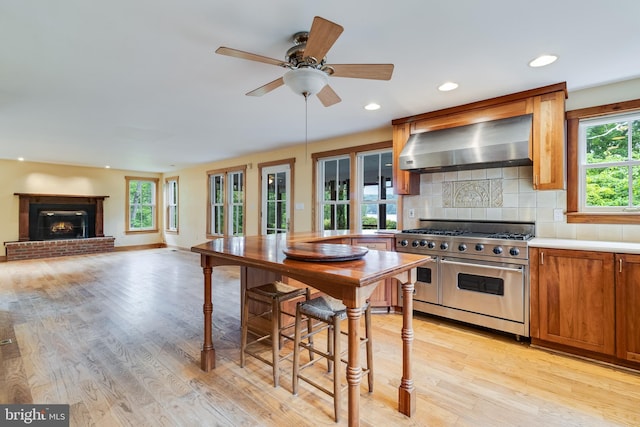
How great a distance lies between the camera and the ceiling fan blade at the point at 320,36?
4.84 feet

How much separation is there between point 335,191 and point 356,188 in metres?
0.46

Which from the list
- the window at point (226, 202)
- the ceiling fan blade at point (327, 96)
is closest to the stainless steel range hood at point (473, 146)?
the ceiling fan blade at point (327, 96)

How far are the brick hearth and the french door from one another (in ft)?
15.9

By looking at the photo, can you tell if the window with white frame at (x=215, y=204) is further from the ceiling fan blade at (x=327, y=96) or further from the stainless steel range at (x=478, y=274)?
the ceiling fan blade at (x=327, y=96)

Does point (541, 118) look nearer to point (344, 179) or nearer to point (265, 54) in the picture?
point (265, 54)

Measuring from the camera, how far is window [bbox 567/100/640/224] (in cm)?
274

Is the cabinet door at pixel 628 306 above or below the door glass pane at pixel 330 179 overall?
below

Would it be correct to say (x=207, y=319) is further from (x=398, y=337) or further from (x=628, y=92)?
(x=628, y=92)

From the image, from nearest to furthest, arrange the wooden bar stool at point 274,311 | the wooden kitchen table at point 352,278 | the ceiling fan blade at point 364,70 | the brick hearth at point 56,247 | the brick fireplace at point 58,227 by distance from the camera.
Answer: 1. the wooden kitchen table at point 352,278
2. the ceiling fan blade at point 364,70
3. the wooden bar stool at point 274,311
4. the brick hearth at point 56,247
5. the brick fireplace at point 58,227

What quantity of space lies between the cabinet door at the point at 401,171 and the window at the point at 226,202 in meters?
3.82

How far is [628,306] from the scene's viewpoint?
2.28m

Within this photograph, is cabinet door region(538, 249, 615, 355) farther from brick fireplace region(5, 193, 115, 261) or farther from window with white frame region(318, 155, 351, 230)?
brick fireplace region(5, 193, 115, 261)

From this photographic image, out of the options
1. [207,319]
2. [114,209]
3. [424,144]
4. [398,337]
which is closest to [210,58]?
[207,319]

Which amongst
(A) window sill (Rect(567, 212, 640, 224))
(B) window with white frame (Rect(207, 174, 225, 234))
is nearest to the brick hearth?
(B) window with white frame (Rect(207, 174, 225, 234))
